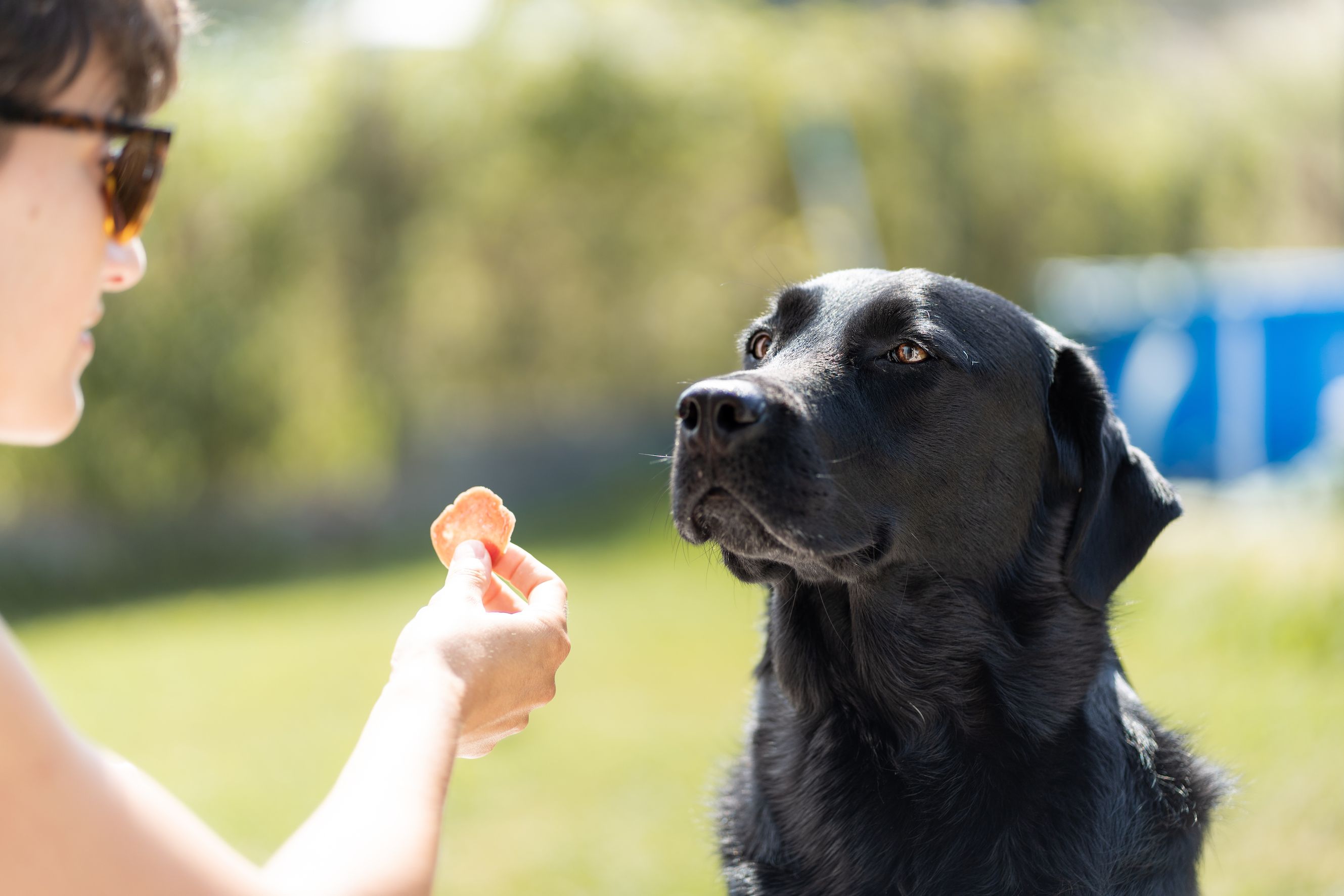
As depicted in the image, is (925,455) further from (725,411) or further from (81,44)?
(81,44)

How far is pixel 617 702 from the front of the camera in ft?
21.2

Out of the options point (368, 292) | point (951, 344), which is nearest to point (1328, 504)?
point (951, 344)

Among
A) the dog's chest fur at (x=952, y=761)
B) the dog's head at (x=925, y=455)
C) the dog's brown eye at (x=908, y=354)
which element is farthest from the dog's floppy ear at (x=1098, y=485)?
the dog's brown eye at (x=908, y=354)

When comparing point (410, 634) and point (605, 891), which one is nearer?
point (410, 634)

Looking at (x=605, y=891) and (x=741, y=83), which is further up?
(x=741, y=83)

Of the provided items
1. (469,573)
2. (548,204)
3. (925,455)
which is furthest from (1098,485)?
(548,204)

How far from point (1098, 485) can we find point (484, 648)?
56.3 inches

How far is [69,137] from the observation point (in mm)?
1328

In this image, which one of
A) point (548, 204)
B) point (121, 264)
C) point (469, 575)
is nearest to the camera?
point (121, 264)

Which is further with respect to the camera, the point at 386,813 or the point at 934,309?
the point at 934,309

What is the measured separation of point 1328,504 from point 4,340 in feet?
23.1

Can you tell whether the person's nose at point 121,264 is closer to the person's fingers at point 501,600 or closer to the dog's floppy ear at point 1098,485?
the person's fingers at point 501,600

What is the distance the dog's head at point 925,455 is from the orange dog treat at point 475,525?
1.29ft

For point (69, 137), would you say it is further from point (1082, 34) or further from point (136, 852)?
point (1082, 34)
